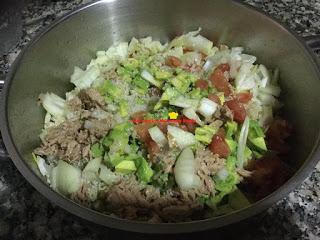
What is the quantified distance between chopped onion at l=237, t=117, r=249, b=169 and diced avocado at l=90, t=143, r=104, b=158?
13.5 inches

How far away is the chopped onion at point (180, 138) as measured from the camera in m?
1.13

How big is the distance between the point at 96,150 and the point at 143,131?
13cm

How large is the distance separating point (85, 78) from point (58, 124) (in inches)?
6.7

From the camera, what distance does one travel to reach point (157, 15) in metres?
1.43

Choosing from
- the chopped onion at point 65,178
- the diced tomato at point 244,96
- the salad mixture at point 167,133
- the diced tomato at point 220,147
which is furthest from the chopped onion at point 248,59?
the chopped onion at point 65,178

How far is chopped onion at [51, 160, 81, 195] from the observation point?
1.10m

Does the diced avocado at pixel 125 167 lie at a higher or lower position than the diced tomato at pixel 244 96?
higher

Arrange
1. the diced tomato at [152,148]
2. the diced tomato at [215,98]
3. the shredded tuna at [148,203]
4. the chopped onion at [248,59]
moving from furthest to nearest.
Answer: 1. the chopped onion at [248,59]
2. the diced tomato at [215,98]
3. the diced tomato at [152,148]
4. the shredded tuna at [148,203]

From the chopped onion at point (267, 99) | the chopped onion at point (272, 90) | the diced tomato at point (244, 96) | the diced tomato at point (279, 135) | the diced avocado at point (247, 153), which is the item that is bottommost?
the diced tomato at point (279, 135)

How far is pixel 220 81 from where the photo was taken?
51.2 inches

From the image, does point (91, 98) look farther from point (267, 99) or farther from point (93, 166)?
point (267, 99)

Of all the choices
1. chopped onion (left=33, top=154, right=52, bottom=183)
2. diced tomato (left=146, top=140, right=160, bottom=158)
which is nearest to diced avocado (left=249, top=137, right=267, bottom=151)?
diced tomato (left=146, top=140, right=160, bottom=158)

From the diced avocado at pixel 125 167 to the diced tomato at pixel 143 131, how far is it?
83 millimetres

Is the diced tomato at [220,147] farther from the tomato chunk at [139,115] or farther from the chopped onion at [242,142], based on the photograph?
the tomato chunk at [139,115]
